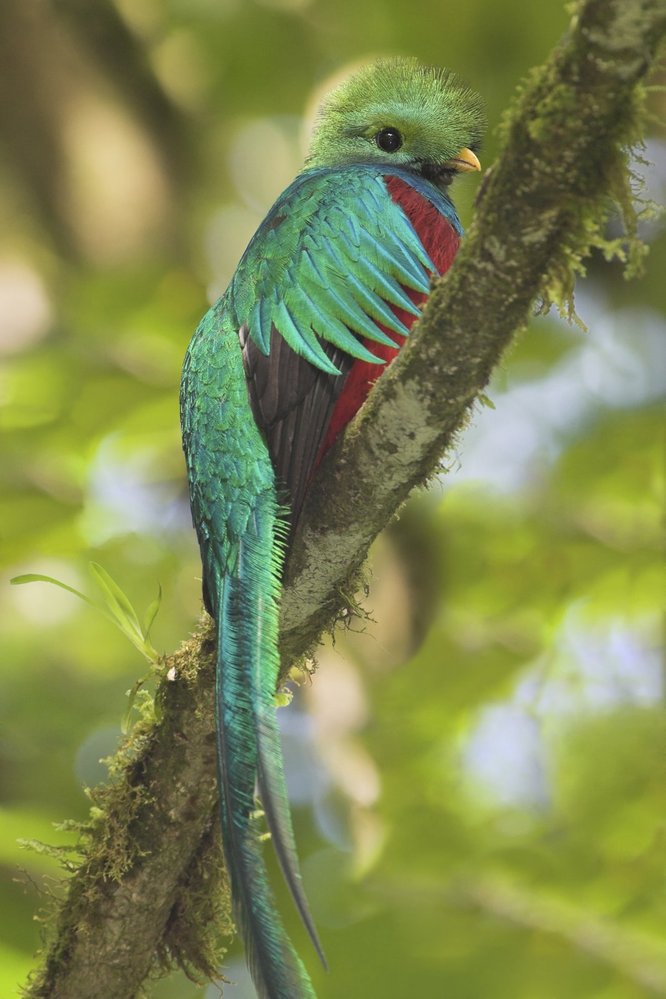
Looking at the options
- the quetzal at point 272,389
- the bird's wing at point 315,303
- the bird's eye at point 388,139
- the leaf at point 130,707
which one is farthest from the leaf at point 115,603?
the bird's eye at point 388,139

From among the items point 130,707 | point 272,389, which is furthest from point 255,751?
point 272,389

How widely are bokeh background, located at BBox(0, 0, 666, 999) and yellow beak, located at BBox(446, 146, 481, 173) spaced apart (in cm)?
17

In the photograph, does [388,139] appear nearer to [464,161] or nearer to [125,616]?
[464,161]

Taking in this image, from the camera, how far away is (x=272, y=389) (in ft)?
7.08

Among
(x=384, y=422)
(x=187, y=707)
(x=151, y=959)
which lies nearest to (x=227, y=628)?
(x=187, y=707)

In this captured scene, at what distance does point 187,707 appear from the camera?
2.06m

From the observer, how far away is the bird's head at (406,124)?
113 inches

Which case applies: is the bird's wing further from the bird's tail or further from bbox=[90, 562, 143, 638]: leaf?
bbox=[90, 562, 143, 638]: leaf

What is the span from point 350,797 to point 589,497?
1288 mm

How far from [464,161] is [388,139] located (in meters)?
0.22

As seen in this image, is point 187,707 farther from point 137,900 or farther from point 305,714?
point 305,714

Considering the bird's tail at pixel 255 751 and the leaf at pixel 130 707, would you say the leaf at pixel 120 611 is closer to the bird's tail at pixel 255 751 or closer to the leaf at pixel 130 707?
the leaf at pixel 130 707

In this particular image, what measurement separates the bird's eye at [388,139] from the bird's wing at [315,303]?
0.56 m

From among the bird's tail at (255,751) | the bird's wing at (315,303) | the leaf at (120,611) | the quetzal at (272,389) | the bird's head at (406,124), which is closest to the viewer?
the bird's tail at (255,751)
